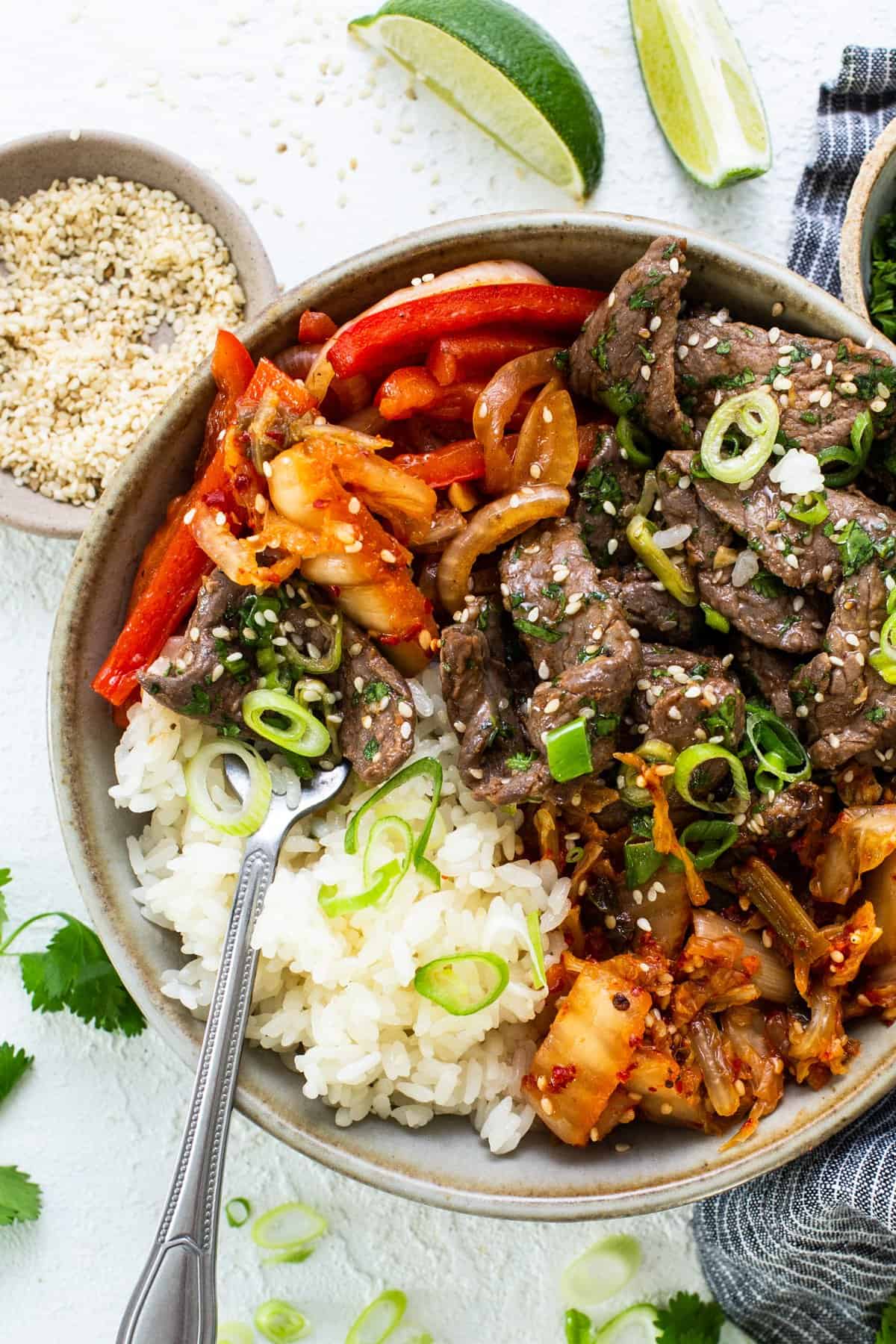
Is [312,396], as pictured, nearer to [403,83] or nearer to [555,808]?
[555,808]

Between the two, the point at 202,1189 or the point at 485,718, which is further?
the point at 485,718

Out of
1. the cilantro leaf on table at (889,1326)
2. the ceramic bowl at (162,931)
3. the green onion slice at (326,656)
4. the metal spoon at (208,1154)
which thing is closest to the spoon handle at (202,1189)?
the metal spoon at (208,1154)

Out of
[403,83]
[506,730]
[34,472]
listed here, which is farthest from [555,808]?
[403,83]

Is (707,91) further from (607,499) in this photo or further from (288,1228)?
(288,1228)

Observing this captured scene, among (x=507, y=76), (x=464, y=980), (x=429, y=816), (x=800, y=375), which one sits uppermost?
(x=507, y=76)

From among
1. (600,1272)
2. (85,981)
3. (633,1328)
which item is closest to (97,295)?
(85,981)

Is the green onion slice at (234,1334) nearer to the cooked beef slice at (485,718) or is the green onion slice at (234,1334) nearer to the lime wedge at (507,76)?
the cooked beef slice at (485,718)

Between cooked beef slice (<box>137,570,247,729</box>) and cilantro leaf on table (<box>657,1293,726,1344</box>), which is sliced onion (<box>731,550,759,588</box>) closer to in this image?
cooked beef slice (<box>137,570,247,729</box>)
